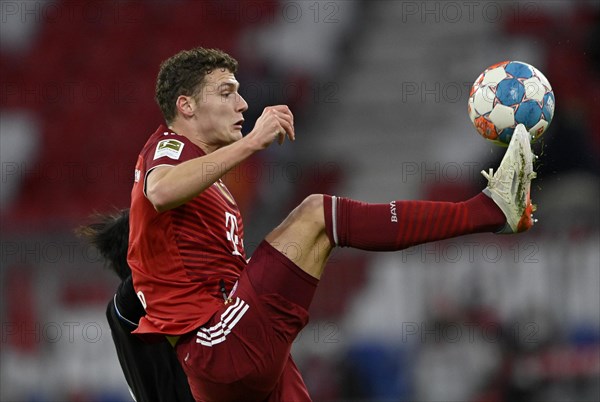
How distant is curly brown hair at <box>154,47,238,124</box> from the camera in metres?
3.99

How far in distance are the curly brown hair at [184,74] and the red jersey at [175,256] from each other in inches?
9.2

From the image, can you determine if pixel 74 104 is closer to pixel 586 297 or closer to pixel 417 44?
pixel 417 44

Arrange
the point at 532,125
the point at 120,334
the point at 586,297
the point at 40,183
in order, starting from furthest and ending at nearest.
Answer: the point at 40,183, the point at 586,297, the point at 120,334, the point at 532,125

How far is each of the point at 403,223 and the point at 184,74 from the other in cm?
112

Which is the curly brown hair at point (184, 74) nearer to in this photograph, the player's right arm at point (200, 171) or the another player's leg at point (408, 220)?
the player's right arm at point (200, 171)

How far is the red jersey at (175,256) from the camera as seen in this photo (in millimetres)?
3723

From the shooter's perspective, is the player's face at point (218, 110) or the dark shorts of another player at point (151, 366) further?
the dark shorts of another player at point (151, 366)

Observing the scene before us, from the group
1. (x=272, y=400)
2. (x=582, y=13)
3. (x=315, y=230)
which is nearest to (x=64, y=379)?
(x=272, y=400)

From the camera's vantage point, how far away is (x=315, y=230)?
11.9 feet

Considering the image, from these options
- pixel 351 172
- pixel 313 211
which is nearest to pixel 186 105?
pixel 313 211

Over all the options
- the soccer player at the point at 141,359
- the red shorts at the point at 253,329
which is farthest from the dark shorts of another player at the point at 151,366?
the red shorts at the point at 253,329

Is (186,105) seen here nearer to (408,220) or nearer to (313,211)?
(313,211)

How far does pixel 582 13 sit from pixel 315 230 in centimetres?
556

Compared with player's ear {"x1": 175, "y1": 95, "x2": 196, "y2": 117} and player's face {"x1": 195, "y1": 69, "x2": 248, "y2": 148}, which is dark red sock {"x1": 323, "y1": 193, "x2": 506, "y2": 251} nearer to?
player's face {"x1": 195, "y1": 69, "x2": 248, "y2": 148}
